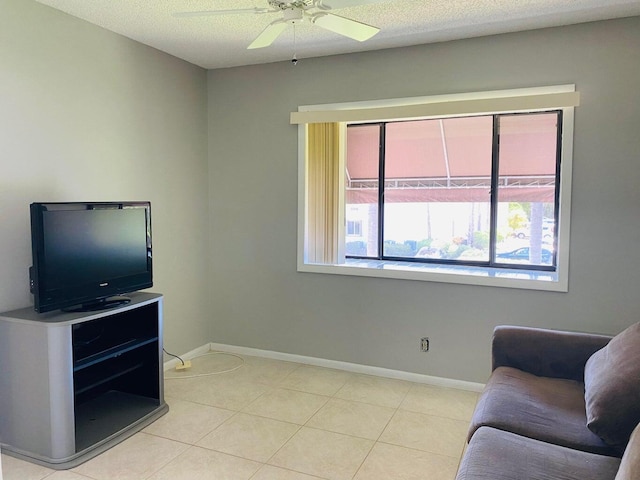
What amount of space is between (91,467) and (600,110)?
12.4 feet

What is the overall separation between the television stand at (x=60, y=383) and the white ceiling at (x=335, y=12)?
1.86 m

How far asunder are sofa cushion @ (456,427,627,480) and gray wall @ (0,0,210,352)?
2620mm

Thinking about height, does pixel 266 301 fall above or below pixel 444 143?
below

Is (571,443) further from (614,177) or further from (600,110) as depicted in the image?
(600,110)

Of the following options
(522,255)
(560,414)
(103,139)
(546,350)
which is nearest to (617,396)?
(560,414)

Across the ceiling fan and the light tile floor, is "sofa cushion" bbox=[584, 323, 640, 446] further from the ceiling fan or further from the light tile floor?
the ceiling fan

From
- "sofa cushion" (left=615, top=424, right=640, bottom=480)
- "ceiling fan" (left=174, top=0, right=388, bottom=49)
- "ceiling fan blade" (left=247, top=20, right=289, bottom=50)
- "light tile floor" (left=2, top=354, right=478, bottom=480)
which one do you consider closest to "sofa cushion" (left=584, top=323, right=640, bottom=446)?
"sofa cushion" (left=615, top=424, right=640, bottom=480)

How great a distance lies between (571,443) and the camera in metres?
1.82

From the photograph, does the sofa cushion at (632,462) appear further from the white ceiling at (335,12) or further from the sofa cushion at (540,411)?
the white ceiling at (335,12)

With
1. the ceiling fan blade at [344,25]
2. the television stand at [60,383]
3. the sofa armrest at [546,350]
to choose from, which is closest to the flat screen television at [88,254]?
the television stand at [60,383]

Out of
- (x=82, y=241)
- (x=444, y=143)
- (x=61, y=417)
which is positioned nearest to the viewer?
(x=61, y=417)

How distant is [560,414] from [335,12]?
8.52ft

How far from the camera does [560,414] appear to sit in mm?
2016

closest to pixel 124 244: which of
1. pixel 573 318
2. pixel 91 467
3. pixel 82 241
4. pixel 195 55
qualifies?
pixel 82 241
